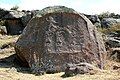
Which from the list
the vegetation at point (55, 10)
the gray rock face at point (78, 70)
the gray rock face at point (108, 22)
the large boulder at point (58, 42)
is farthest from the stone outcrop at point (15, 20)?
the gray rock face at point (78, 70)

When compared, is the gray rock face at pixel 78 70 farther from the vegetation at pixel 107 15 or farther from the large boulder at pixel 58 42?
the vegetation at pixel 107 15

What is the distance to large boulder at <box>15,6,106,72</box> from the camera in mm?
12811

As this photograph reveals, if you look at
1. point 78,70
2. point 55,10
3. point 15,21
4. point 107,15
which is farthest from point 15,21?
point 78,70

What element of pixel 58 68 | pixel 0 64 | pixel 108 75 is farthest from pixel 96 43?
pixel 0 64

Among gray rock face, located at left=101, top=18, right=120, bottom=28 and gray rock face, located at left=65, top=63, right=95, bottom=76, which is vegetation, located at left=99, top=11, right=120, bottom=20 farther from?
gray rock face, located at left=65, top=63, right=95, bottom=76

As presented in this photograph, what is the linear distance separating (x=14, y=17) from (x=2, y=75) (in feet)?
67.4

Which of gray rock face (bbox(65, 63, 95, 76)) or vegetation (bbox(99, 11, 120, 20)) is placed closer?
gray rock face (bbox(65, 63, 95, 76))

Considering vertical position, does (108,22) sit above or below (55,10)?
below

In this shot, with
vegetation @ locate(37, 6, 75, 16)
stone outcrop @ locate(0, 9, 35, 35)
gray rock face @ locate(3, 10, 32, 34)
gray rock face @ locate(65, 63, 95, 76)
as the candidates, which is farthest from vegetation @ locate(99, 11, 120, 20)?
gray rock face @ locate(65, 63, 95, 76)

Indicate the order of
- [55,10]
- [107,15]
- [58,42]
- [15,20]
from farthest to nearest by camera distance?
[15,20]
[107,15]
[55,10]
[58,42]

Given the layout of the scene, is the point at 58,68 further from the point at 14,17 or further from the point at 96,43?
the point at 14,17

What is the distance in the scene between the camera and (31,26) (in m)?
13.6

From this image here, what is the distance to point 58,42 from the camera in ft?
42.9

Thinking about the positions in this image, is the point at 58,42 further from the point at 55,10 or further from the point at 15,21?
the point at 15,21
